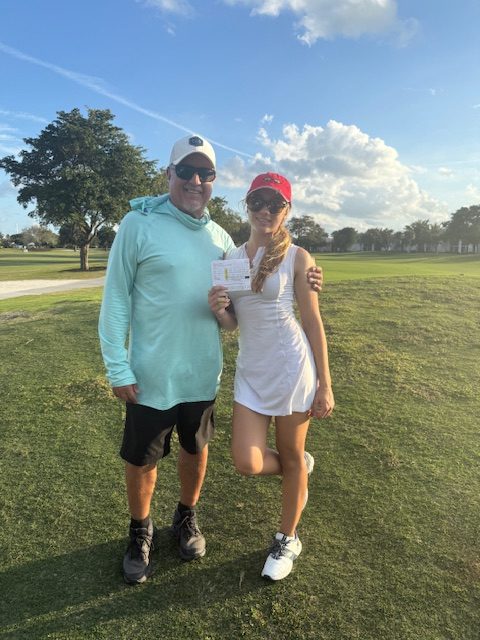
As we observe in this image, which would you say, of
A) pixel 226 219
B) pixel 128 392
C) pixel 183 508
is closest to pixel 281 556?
pixel 183 508

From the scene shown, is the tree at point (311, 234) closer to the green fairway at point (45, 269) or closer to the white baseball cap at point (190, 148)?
the green fairway at point (45, 269)

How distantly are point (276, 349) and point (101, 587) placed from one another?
1.71 metres

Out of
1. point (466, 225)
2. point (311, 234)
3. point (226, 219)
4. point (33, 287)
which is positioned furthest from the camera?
point (311, 234)

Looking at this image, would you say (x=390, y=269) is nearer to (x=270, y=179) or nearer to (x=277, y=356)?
(x=270, y=179)

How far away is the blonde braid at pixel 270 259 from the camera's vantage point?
8.61 feet

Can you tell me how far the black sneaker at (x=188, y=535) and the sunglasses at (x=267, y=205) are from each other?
2.05 meters


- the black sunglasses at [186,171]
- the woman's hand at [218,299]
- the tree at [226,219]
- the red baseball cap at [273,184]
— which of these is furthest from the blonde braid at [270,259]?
the tree at [226,219]

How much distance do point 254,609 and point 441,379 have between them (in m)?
4.30

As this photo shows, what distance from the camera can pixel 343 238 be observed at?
361 feet

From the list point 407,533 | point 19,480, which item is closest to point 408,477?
point 407,533

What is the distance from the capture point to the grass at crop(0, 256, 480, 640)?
239cm

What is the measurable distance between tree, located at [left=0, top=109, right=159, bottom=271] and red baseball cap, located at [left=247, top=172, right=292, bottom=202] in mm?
33651

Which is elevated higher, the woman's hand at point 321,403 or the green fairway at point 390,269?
the green fairway at point 390,269

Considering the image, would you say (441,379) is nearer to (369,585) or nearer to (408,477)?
(408,477)
